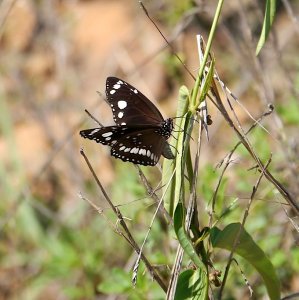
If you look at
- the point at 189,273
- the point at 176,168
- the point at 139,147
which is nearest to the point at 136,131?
the point at 139,147

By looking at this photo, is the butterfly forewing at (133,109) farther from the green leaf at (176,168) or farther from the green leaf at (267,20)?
the green leaf at (267,20)

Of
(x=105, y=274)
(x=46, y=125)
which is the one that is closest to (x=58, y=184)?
(x=46, y=125)

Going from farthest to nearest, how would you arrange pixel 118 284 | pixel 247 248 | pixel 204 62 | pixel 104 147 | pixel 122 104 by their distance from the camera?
1. pixel 104 147
2. pixel 118 284
3. pixel 122 104
4. pixel 247 248
5. pixel 204 62

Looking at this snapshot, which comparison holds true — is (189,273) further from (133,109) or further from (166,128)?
(133,109)

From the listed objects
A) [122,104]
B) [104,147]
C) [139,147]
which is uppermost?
[122,104]

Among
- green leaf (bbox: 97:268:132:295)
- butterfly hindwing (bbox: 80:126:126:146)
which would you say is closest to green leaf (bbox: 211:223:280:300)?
butterfly hindwing (bbox: 80:126:126:146)

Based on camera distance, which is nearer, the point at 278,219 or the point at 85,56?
the point at 278,219

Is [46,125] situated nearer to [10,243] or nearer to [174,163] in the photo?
[10,243]
